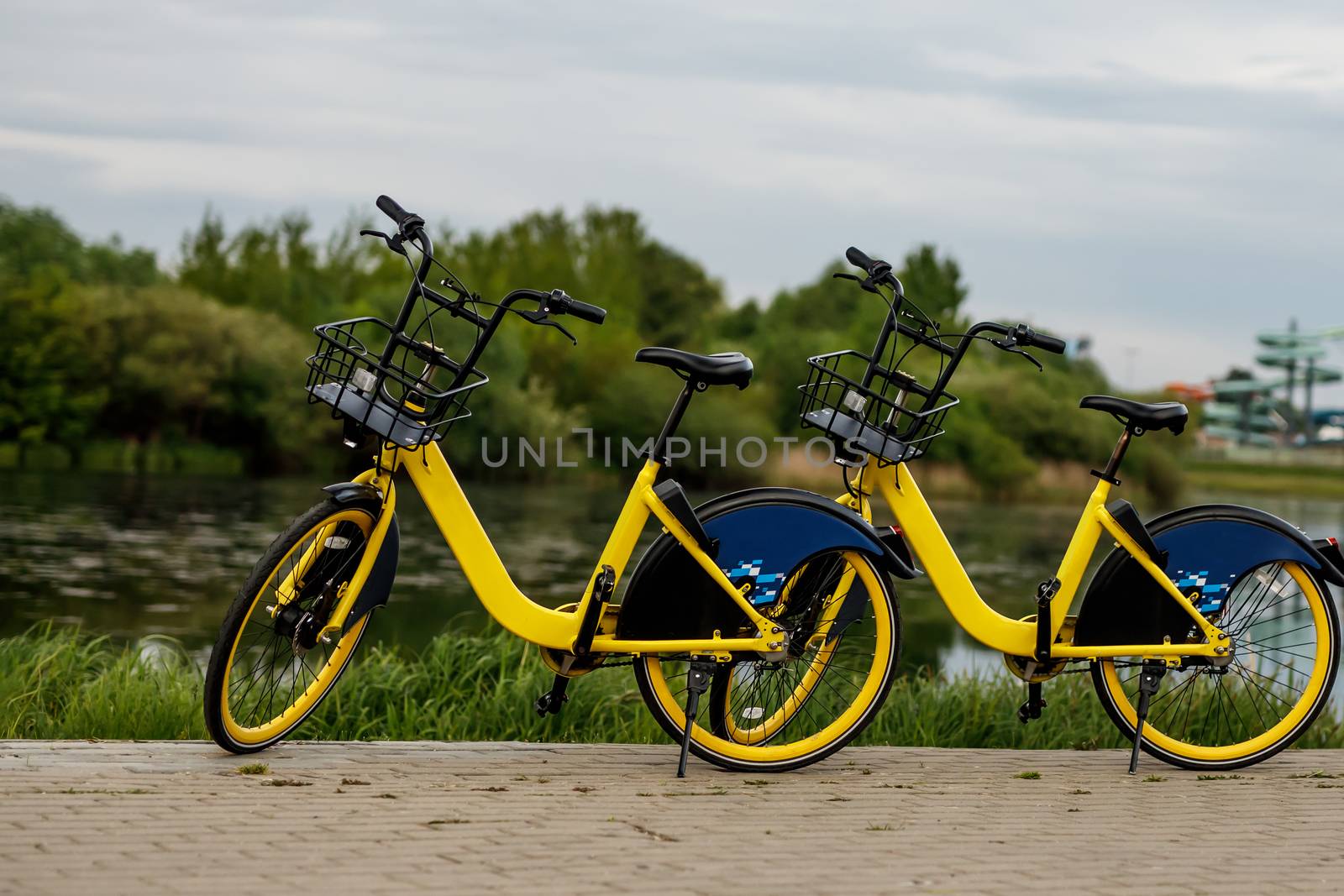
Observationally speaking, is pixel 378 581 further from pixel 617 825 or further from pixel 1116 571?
pixel 1116 571

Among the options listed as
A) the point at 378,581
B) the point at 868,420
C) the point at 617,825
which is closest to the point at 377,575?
the point at 378,581

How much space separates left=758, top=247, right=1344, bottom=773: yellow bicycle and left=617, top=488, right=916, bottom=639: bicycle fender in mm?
252

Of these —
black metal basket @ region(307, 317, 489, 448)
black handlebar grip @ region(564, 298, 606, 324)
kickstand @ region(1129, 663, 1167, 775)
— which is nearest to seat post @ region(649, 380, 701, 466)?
black handlebar grip @ region(564, 298, 606, 324)

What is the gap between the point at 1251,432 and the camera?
11106 cm

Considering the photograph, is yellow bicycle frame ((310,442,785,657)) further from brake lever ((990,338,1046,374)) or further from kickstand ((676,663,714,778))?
brake lever ((990,338,1046,374))

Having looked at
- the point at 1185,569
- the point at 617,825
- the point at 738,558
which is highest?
the point at 1185,569

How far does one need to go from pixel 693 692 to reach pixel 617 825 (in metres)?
0.78

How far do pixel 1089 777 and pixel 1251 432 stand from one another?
Result: 114 metres

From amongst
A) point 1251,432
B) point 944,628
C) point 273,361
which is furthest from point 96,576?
point 1251,432

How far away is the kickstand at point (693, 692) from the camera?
4395 millimetres

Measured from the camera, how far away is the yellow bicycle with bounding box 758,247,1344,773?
4738 millimetres

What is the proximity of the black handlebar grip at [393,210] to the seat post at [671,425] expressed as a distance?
2.96 feet

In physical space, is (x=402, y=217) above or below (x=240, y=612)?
above

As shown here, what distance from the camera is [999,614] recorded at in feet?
15.9
